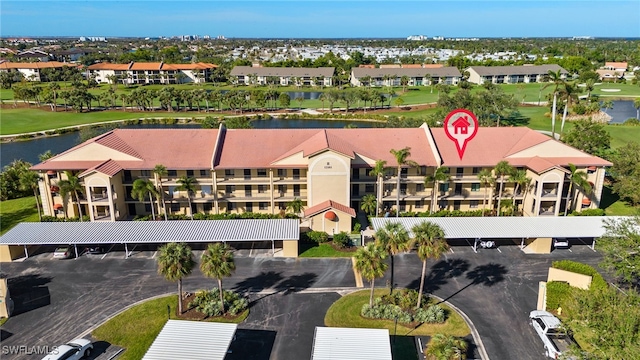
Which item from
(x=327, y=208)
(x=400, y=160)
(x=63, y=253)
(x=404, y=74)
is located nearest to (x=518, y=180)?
(x=400, y=160)

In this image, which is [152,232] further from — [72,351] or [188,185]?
[72,351]

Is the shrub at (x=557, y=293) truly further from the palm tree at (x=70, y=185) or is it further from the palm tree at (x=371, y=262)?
the palm tree at (x=70, y=185)

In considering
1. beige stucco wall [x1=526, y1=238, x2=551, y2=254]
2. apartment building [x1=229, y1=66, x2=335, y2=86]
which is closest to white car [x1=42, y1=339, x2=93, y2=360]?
beige stucco wall [x1=526, y1=238, x2=551, y2=254]

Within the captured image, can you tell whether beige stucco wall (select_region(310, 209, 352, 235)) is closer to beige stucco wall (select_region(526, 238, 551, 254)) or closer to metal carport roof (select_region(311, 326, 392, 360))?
beige stucco wall (select_region(526, 238, 551, 254))

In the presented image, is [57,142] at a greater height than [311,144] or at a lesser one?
lesser

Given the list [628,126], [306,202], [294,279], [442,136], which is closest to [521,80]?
[628,126]
